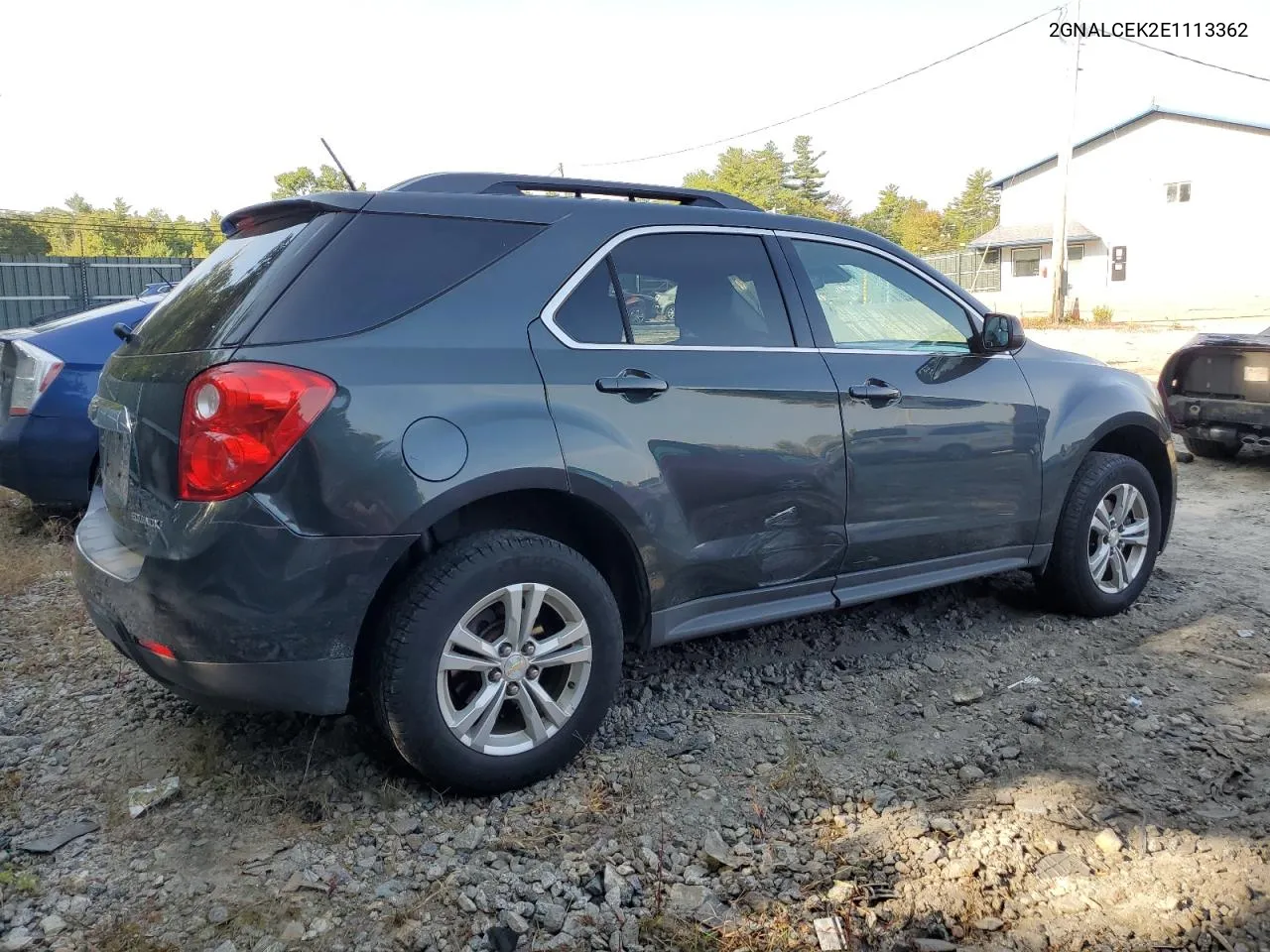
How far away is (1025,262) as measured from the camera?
4053 cm

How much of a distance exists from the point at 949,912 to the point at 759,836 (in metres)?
0.56

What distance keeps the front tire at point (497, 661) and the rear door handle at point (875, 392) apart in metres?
1.24

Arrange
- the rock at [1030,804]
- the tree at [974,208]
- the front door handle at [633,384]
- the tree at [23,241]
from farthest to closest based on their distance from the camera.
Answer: the tree at [974,208]
the tree at [23,241]
the front door handle at [633,384]
the rock at [1030,804]

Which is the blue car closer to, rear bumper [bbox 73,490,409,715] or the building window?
rear bumper [bbox 73,490,409,715]

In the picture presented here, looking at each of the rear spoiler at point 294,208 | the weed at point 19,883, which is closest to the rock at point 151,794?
the weed at point 19,883

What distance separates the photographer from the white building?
1278 inches

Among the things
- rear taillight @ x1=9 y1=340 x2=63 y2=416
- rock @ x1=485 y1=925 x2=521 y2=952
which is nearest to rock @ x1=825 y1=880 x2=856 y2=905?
rock @ x1=485 y1=925 x2=521 y2=952

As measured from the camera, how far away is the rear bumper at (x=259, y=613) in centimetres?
262

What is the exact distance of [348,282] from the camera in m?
2.83

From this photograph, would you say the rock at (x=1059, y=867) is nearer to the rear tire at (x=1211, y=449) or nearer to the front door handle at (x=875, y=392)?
the front door handle at (x=875, y=392)

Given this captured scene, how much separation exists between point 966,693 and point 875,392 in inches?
46.3

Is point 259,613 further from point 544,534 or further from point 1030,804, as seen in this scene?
point 1030,804

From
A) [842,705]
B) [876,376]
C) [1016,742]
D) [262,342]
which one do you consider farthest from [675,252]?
[1016,742]

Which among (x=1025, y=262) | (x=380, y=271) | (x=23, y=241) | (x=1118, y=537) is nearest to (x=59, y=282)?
(x=23, y=241)
